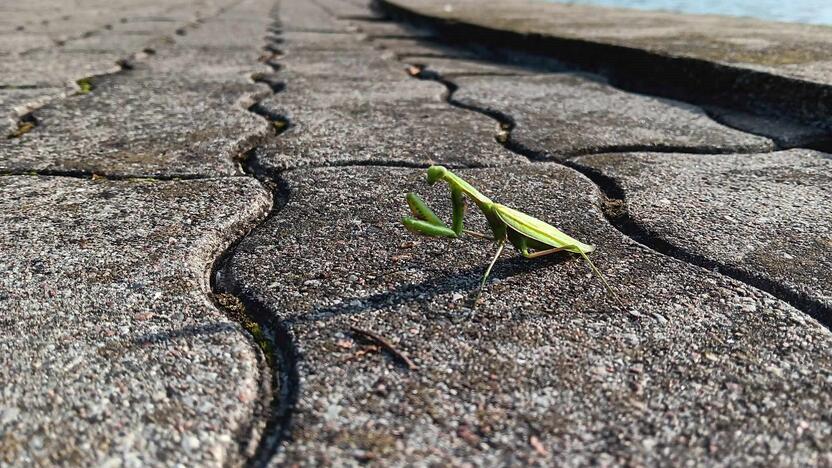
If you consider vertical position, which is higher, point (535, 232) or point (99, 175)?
point (535, 232)

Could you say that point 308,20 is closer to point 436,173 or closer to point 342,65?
point 342,65

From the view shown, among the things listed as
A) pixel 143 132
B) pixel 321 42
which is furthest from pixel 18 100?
pixel 321 42

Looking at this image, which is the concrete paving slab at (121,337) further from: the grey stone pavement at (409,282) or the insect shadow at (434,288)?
the insect shadow at (434,288)

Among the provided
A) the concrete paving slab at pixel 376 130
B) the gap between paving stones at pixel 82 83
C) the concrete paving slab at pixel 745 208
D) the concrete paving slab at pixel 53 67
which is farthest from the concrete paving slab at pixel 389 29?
the concrete paving slab at pixel 745 208

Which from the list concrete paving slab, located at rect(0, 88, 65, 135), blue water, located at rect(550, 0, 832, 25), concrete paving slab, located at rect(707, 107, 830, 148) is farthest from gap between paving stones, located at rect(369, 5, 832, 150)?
blue water, located at rect(550, 0, 832, 25)

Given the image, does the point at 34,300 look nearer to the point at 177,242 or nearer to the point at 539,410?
the point at 177,242

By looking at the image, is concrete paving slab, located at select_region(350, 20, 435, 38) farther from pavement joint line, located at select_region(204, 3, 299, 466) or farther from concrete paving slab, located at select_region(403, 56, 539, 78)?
pavement joint line, located at select_region(204, 3, 299, 466)

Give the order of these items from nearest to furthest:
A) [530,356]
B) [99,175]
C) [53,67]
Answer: [530,356]
[99,175]
[53,67]
